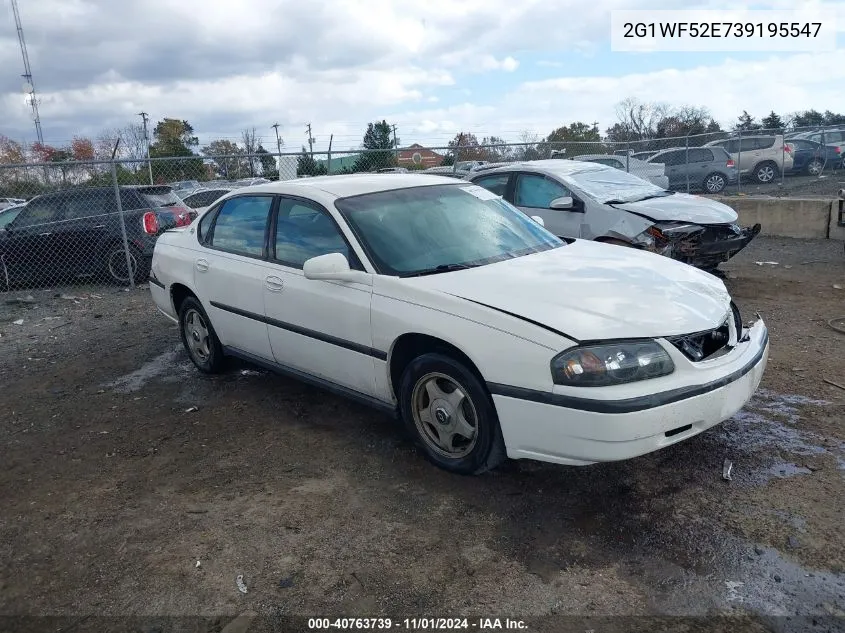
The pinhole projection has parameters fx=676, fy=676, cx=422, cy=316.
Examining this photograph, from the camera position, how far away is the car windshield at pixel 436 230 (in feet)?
13.3

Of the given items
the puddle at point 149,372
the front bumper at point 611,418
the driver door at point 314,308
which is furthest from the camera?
the puddle at point 149,372

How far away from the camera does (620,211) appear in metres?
7.36

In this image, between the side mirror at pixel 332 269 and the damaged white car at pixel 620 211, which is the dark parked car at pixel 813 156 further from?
the side mirror at pixel 332 269

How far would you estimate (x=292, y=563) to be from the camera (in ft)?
10.1

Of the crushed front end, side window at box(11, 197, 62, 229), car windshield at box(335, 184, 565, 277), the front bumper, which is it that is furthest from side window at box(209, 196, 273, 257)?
side window at box(11, 197, 62, 229)

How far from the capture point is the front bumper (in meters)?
3.04

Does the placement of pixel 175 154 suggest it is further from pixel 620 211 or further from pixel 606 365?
pixel 606 365

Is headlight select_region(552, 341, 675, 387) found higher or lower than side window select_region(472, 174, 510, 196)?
lower

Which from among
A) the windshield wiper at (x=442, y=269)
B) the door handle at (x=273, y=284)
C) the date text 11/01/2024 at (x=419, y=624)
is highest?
the windshield wiper at (x=442, y=269)

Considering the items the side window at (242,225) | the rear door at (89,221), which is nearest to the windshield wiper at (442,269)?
the side window at (242,225)

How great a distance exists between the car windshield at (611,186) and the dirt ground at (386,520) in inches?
122

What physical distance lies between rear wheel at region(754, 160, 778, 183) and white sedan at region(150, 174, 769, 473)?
1859cm

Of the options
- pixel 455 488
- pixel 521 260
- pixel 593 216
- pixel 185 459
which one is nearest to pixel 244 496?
pixel 185 459

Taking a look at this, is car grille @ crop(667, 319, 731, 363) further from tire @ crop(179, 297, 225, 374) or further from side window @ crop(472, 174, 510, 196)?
side window @ crop(472, 174, 510, 196)
